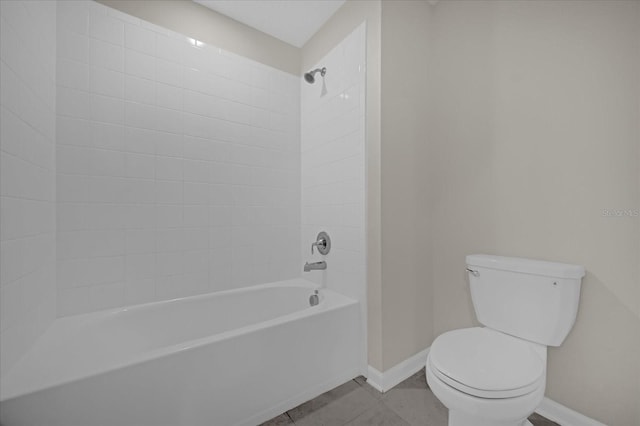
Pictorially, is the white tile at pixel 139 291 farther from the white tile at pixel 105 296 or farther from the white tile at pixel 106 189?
the white tile at pixel 106 189

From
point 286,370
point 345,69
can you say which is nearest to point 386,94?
point 345,69

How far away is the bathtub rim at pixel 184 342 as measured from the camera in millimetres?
899

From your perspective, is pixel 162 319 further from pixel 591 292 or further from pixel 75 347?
pixel 591 292

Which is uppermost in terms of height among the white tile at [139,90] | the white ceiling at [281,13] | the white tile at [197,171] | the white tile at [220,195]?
the white ceiling at [281,13]

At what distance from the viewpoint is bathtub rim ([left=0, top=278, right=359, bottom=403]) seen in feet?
2.95

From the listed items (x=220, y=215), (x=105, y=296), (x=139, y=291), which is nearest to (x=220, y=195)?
(x=220, y=215)

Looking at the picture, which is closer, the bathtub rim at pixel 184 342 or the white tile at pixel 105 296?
the bathtub rim at pixel 184 342

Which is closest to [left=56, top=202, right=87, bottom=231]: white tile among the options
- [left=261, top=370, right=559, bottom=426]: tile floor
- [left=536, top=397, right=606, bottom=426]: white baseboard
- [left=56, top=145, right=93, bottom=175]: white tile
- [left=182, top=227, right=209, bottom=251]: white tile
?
[left=56, top=145, right=93, bottom=175]: white tile

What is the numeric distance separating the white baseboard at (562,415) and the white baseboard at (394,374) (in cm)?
62

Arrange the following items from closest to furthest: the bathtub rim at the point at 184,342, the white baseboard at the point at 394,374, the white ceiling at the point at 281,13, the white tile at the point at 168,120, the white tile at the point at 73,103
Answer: the bathtub rim at the point at 184,342, the white tile at the point at 73,103, the white baseboard at the point at 394,374, the white tile at the point at 168,120, the white ceiling at the point at 281,13

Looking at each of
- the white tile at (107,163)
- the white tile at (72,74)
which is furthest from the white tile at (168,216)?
the white tile at (72,74)

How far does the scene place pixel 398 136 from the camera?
1.67 meters

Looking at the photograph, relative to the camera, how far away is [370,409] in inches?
56.0

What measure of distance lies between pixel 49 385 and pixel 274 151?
1750 mm
